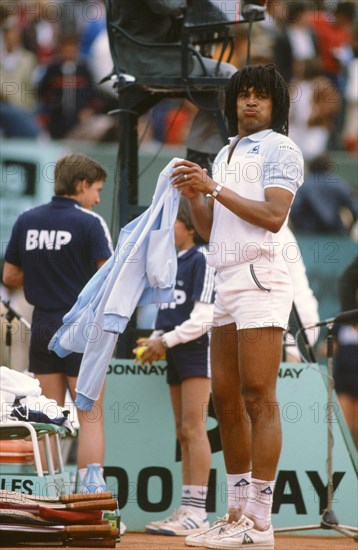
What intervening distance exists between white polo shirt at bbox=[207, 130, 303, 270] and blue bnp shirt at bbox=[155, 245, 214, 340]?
1.67 meters

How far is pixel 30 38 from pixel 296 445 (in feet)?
29.0

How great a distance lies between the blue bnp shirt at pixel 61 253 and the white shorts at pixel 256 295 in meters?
1.59

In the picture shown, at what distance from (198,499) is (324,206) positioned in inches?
216

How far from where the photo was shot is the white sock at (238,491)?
247 inches

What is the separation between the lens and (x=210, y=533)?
6324 millimetres

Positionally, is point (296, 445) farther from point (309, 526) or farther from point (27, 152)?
point (27, 152)

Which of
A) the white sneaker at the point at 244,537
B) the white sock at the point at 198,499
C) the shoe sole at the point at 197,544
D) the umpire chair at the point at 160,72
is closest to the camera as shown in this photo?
the white sneaker at the point at 244,537

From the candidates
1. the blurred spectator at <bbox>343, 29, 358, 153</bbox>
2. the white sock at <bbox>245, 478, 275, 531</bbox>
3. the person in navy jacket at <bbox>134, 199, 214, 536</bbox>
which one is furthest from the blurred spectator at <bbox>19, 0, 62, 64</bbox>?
the white sock at <bbox>245, 478, 275, 531</bbox>

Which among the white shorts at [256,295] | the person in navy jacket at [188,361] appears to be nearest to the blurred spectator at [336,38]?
the person in navy jacket at [188,361]

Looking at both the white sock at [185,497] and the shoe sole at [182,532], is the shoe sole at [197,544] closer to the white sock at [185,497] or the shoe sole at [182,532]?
the shoe sole at [182,532]

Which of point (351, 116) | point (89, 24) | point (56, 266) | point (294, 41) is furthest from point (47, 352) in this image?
point (294, 41)

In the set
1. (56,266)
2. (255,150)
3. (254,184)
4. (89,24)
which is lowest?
(56,266)

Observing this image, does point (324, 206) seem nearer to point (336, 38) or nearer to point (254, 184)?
point (336, 38)

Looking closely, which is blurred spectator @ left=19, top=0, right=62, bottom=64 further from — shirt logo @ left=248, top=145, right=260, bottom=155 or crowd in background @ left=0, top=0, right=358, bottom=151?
shirt logo @ left=248, top=145, right=260, bottom=155
